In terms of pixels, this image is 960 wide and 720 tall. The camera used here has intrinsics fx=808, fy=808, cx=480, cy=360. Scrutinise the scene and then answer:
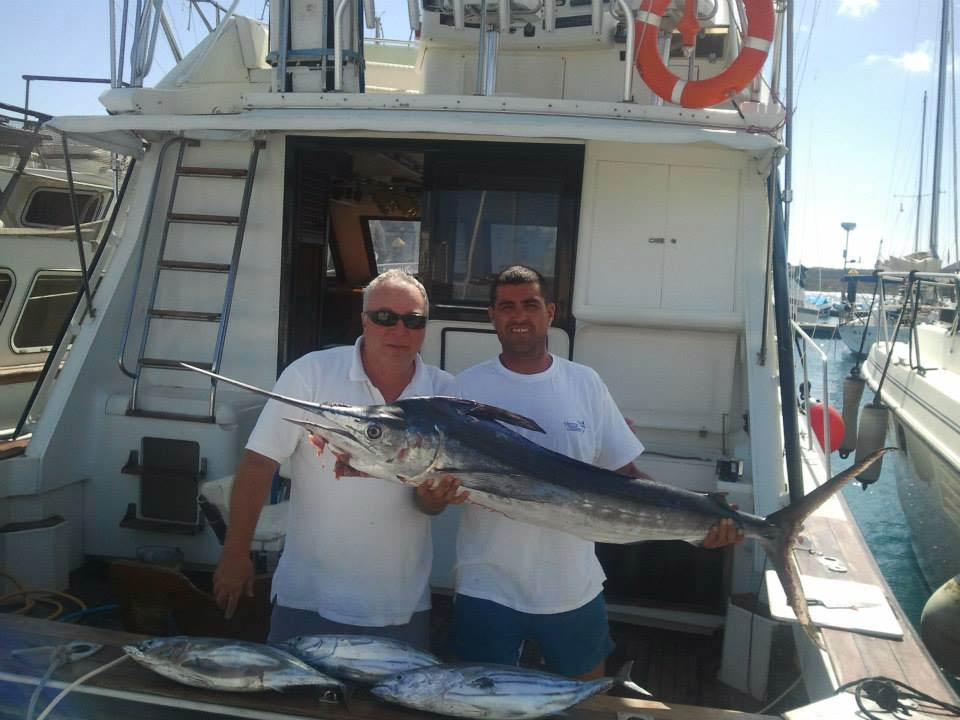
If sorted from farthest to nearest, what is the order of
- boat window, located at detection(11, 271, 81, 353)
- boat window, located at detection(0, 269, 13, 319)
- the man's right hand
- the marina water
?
boat window, located at detection(11, 271, 81, 353)
boat window, located at detection(0, 269, 13, 319)
the marina water
the man's right hand

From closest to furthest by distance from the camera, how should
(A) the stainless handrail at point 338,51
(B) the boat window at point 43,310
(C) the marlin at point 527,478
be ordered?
(C) the marlin at point 527,478, (A) the stainless handrail at point 338,51, (B) the boat window at point 43,310

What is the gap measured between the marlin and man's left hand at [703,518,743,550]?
0.01 m

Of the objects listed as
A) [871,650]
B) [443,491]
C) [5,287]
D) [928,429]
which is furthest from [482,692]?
[5,287]

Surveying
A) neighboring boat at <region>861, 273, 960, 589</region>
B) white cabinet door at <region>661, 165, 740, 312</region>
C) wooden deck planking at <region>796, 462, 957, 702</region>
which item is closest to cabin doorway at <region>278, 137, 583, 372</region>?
white cabinet door at <region>661, 165, 740, 312</region>

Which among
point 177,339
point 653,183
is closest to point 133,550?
point 177,339

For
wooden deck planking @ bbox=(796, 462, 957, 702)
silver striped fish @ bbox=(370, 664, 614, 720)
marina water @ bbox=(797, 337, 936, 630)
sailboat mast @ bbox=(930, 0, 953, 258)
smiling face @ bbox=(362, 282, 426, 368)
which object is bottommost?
marina water @ bbox=(797, 337, 936, 630)

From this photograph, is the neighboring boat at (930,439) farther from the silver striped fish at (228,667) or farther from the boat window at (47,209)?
the boat window at (47,209)

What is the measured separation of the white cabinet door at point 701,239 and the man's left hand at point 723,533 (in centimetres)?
243

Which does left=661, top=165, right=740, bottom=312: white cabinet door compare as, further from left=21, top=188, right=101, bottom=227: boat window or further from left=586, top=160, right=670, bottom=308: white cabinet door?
left=21, top=188, right=101, bottom=227: boat window

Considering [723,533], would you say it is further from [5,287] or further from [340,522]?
[5,287]

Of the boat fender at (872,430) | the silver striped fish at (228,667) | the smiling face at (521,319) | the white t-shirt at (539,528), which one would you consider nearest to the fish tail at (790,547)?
the white t-shirt at (539,528)

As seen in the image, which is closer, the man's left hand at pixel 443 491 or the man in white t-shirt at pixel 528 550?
the man's left hand at pixel 443 491

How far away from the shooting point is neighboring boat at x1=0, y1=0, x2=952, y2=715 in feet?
13.5

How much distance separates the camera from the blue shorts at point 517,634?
2.52 meters
